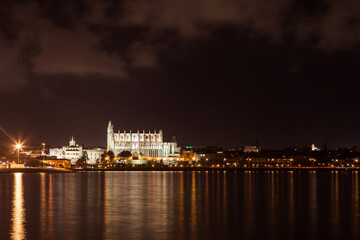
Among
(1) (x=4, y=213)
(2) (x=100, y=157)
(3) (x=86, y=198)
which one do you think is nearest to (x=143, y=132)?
(2) (x=100, y=157)

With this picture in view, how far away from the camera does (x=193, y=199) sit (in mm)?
38812

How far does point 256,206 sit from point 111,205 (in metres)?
9.58

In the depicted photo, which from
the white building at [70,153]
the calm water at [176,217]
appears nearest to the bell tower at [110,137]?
the white building at [70,153]

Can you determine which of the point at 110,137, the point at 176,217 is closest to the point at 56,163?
the point at 110,137

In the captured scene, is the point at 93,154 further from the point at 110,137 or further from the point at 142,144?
the point at 142,144

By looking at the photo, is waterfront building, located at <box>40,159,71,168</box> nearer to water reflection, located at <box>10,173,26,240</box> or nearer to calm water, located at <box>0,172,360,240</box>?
calm water, located at <box>0,172,360,240</box>

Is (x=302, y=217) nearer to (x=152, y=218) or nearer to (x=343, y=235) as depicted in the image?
(x=343, y=235)

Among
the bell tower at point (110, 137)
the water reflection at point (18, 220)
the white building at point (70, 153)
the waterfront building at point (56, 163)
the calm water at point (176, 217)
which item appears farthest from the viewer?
the bell tower at point (110, 137)

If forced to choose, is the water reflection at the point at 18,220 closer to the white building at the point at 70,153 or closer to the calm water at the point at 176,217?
the calm water at the point at 176,217

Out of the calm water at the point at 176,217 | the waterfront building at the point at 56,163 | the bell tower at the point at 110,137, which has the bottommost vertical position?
the waterfront building at the point at 56,163

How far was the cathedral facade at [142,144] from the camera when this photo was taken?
171 m

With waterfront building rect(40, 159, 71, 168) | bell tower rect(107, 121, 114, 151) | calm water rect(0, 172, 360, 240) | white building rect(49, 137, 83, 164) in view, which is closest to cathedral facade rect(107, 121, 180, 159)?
bell tower rect(107, 121, 114, 151)

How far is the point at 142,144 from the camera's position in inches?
6831

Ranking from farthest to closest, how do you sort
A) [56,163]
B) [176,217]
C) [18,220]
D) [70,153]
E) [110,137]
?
[110,137]
[70,153]
[56,163]
[176,217]
[18,220]
